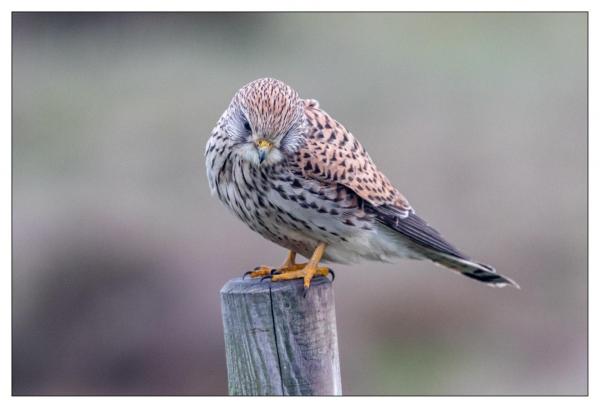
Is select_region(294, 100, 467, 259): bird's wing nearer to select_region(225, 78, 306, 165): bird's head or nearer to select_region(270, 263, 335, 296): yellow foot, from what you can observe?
select_region(225, 78, 306, 165): bird's head

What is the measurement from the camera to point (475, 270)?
5316mm

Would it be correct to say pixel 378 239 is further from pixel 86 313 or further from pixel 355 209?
pixel 86 313

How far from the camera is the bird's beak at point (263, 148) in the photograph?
4.55 metres

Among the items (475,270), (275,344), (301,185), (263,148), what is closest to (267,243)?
(475,270)

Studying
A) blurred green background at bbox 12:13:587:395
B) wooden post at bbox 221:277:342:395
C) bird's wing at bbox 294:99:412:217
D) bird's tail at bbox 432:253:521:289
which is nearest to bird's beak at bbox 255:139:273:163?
bird's wing at bbox 294:99:412:217

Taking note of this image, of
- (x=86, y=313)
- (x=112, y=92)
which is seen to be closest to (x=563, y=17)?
(x=112, y=92)

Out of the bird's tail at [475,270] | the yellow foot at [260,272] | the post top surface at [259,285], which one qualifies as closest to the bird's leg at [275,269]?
the yellow foot at [260,272]

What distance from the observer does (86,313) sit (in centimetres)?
693

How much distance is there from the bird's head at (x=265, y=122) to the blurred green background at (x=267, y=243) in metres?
1.61

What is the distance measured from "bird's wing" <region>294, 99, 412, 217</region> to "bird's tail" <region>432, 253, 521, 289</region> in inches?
14.2

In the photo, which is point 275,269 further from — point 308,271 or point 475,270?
point 475,270

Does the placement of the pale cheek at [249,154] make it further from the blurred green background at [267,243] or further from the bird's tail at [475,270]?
the blurred green background at [267,243]

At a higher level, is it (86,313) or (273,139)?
(273,139)

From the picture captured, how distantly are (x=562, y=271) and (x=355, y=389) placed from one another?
5.42ft
